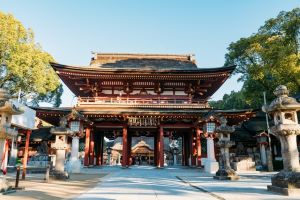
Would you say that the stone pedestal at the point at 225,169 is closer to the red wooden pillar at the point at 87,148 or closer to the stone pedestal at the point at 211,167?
the stone pedestal at the point at 211,167

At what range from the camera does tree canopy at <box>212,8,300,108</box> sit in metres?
23.5

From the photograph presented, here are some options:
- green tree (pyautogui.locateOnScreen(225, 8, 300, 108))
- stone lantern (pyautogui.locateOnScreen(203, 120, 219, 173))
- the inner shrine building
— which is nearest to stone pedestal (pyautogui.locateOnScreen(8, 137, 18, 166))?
the inner shrine building

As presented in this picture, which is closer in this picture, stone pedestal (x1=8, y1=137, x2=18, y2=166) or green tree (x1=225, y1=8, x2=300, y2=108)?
stone pedestal (x1=8, y1=137, x2=18, y2=166)

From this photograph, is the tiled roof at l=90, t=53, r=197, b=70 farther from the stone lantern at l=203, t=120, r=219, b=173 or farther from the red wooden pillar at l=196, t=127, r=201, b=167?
the stone lantern at l=203, t=120, r=219, b=173

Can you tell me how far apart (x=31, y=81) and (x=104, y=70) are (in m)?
12.5

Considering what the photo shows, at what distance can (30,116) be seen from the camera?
42.5 ft

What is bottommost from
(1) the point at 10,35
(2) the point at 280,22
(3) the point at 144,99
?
(3) the point at 144,99

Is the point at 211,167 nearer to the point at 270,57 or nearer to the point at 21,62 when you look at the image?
the point at 270,57

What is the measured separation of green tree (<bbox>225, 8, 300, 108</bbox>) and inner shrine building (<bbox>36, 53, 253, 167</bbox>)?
648 centimetres

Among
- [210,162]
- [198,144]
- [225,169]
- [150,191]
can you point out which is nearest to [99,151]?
Answer: [198,144]

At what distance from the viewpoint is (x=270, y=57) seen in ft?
81.4

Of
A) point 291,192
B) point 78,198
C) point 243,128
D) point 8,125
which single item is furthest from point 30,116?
point 243,128

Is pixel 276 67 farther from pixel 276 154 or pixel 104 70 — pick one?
pixel 104 70

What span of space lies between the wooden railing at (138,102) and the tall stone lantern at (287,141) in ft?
38.4
